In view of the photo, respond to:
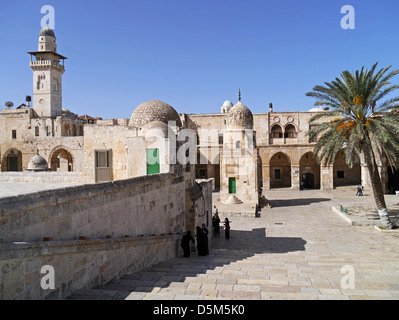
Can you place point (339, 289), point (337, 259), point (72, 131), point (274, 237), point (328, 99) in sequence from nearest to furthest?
point (339, 289), point (337, 259), point (274, 237), point (328, 99), point (72, 131)

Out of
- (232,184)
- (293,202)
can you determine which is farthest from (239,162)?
(293,202)

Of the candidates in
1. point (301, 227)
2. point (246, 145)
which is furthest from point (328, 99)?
point (246, 145)

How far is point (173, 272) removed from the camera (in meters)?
6.05

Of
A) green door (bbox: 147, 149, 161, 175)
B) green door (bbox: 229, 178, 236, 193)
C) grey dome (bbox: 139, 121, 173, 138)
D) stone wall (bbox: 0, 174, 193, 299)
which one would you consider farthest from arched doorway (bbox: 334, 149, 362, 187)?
stone wall (bbox: 0, 174, 193, 299)

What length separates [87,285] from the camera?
427 cm

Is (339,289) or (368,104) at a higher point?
(368,104)

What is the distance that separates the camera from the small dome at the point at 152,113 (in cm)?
1176

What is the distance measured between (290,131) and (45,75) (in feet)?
91.5

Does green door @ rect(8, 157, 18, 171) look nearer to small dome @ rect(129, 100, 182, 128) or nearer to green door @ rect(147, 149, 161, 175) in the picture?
small dome @ rect(129, 100, 182, 128)

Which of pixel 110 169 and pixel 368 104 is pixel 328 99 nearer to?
pixel 368 104

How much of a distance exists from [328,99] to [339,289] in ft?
34.8

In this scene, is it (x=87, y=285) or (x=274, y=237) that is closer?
(x=87, y=285)

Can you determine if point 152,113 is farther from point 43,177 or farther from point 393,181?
point 393,181

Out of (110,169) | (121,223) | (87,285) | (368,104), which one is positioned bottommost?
(87,285)
